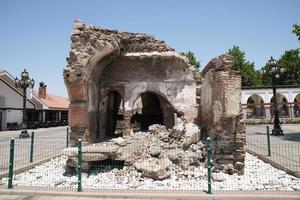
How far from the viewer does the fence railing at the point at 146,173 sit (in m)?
7.39

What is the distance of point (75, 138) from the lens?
36.2ft

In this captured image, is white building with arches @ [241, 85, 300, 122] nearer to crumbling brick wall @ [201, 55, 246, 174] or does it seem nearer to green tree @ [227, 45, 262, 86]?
green tree @ [227, 45, 262, 86]

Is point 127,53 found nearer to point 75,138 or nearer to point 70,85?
point 70,85

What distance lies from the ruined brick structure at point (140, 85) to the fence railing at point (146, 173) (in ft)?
3.03

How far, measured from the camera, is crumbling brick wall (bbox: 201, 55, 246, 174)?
8.80 meters

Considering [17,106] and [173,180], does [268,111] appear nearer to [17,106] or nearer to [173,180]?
[173,180]

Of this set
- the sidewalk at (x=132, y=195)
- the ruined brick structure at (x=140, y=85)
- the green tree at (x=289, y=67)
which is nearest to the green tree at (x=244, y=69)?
the green tree at (x=289, y=67)

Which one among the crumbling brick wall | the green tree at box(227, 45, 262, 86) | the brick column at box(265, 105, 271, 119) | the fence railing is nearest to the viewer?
the fence railing

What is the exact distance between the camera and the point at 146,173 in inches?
325

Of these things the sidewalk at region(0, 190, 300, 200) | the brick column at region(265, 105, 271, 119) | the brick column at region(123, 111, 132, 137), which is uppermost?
the brick column at region(265, 105, 271, 119)

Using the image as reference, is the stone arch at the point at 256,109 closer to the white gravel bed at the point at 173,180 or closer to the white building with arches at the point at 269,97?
the white building with arches at the point at 269,97

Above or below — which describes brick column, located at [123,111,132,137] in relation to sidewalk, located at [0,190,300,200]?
above

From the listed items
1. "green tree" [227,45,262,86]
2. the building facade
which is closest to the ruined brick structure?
the building facade

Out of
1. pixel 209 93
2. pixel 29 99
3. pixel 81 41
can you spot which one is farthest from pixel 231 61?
pixel 29 99
